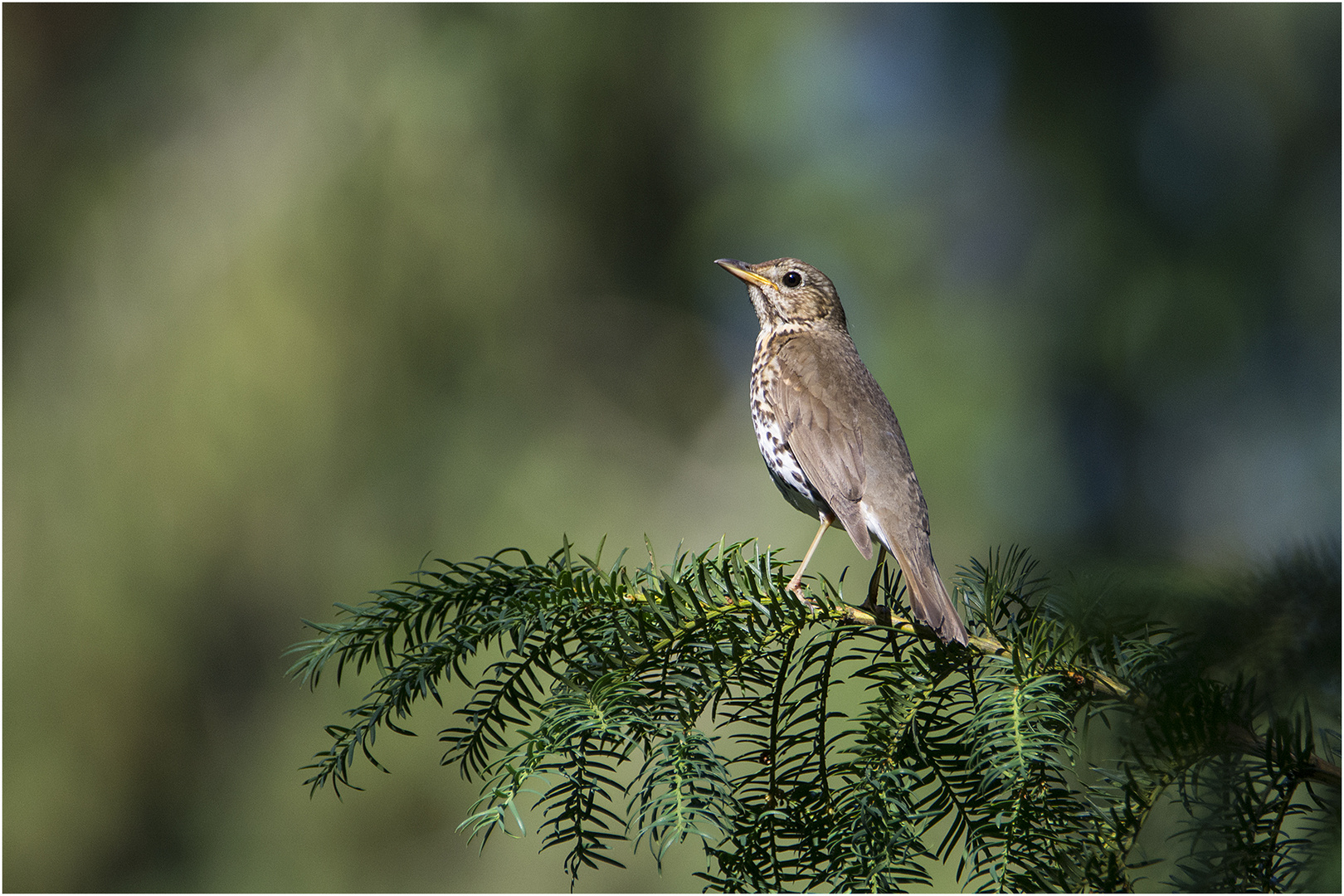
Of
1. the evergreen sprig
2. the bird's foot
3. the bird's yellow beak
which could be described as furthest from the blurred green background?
the evergreen sprig

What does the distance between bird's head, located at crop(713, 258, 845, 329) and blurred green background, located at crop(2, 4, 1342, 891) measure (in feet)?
3.26

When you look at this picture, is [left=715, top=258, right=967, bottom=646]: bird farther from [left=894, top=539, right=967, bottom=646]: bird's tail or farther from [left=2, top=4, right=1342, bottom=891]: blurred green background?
[left=2, top=4, right=1342, bottom=891]: blurred green background

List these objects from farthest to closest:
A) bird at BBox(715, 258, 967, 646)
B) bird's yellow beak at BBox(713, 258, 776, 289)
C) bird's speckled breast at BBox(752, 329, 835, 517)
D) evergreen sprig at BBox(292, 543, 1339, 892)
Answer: bird's yellow beak at BBox(713, 258, 776, 289) < bird's speckled breast at BBox(752, 329, 835, 517) < bird at BBox(715, 258, 967, 646) < evergreen sprig at BBox(292, 543, 1339, 892)

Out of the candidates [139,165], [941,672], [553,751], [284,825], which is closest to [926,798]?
[941,672]

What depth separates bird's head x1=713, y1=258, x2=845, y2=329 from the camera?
347 cm

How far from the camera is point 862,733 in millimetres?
1640

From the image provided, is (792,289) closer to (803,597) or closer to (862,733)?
(803,597)

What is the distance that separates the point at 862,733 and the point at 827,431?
1.23 m

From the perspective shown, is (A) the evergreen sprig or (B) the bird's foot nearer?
(A) the evergreen sprig

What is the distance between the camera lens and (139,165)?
447 cm

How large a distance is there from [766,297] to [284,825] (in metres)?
2.91

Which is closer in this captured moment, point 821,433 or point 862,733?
point 862,733

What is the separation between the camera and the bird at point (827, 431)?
252 centimetres

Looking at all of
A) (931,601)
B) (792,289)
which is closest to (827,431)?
(792,289)
